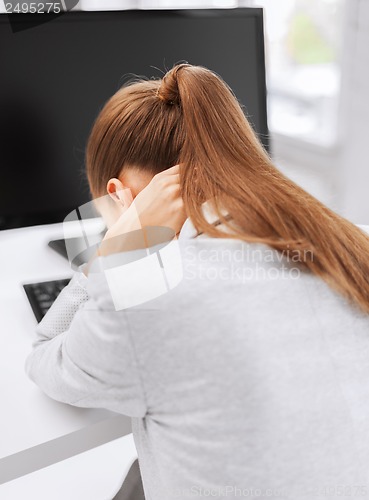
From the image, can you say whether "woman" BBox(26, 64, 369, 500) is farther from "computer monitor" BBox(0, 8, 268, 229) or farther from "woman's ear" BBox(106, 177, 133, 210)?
"computer monitor" BBox(0, 8, 268, 229)

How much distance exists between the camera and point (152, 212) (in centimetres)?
73

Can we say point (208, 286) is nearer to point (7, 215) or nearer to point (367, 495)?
point (367, 495)

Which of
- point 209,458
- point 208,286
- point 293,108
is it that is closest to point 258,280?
point 208,286

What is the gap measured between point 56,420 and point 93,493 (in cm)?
65

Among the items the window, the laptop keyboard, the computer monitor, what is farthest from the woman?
the window

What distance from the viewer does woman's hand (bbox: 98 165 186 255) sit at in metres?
0.70

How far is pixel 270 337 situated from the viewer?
21.2 inches

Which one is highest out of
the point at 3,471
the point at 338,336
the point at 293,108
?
the point at 338,336

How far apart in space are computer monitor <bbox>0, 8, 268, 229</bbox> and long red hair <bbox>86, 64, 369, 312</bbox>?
216 mm

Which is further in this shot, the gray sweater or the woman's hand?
the woman's hand

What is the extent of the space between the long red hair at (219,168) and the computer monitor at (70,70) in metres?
0.22
